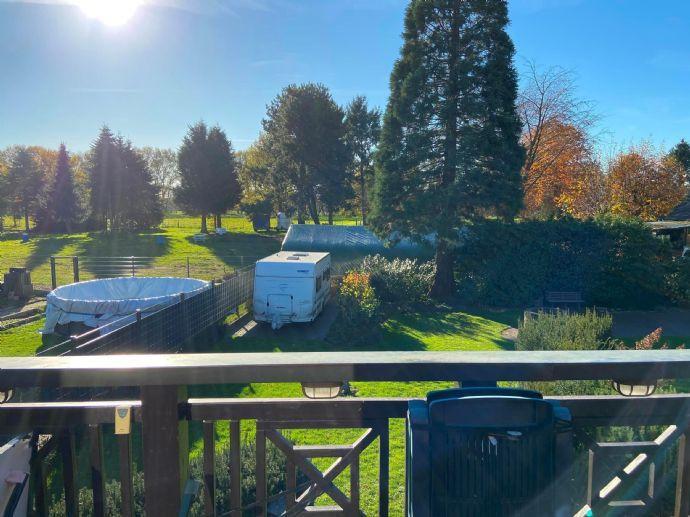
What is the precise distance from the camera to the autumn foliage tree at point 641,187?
30.0 metres

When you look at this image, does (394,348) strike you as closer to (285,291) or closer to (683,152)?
(285,291)

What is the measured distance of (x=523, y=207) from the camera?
67.6 ft

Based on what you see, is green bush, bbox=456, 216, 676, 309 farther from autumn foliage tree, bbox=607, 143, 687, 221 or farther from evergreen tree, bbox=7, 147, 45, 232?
evergreen tree, bbox=7, 147, 45, 232

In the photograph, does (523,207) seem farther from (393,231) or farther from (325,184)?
(325,184)

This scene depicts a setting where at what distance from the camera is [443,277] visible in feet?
69.2

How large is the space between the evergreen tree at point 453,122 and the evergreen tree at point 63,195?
36.4 m

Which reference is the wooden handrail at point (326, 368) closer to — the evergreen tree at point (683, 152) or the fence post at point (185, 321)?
the fence post at point (185, 321)

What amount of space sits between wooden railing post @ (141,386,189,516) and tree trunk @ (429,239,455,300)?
19.3 meters

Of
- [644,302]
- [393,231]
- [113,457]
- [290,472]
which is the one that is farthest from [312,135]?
[290,472]

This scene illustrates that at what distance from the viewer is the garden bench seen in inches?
755

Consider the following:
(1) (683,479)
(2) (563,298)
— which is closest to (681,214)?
(2) (563,298)

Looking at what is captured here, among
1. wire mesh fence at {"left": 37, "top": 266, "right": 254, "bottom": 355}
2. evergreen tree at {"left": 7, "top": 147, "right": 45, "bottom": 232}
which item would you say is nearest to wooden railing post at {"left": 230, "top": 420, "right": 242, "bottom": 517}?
wire mesh fence at {"left": 37, "top": 266, "right": 254, "bottom": 355}

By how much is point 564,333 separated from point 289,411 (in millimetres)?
8959

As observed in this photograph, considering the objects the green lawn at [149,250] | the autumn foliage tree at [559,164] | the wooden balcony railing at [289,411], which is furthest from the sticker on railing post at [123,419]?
the autumn foliage tree at [559,164]
